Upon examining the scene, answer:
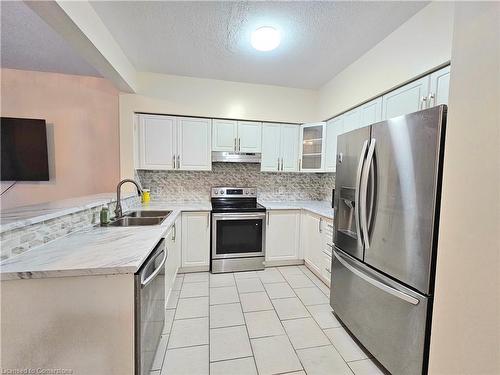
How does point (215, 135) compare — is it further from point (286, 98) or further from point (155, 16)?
point (155, 16)

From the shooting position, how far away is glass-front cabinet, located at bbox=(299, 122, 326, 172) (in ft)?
10.7

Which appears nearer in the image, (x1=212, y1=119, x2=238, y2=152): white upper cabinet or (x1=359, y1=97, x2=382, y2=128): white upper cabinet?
(x1=359, y1=97, x2=382, y2=128): white upper cabinet

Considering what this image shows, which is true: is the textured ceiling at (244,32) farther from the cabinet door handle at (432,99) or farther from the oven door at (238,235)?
the oven door at (238,235)

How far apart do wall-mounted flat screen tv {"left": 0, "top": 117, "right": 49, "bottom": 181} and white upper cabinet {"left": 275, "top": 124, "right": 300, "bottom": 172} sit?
3.36 metres

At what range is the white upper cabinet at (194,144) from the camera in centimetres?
307

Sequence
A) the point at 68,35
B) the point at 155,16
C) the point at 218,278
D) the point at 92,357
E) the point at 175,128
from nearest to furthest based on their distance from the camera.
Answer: the point at 92,357
the point at 68,35
the point at 155,16
the point at 218,278
the point at 175,128

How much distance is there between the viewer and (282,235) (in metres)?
3.10

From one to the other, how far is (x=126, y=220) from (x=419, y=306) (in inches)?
95.4

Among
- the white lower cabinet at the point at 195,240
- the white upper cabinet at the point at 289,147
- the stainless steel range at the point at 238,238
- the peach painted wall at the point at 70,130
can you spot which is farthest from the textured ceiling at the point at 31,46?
the white upper cabinet at the point at 289,147

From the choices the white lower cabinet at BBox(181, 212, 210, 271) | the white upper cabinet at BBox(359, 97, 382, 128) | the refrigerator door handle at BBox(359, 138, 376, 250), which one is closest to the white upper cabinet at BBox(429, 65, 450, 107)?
the white upper cabinet at BBox(359, 97, 382, 128)

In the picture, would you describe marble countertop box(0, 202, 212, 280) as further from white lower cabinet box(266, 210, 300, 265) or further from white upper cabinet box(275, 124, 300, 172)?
white upper cabinet box(275, 124, 300, 172)

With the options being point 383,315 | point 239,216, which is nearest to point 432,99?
point 383,315

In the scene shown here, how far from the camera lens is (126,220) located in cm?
218

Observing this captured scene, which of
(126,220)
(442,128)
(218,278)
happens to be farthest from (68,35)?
(218,278)
